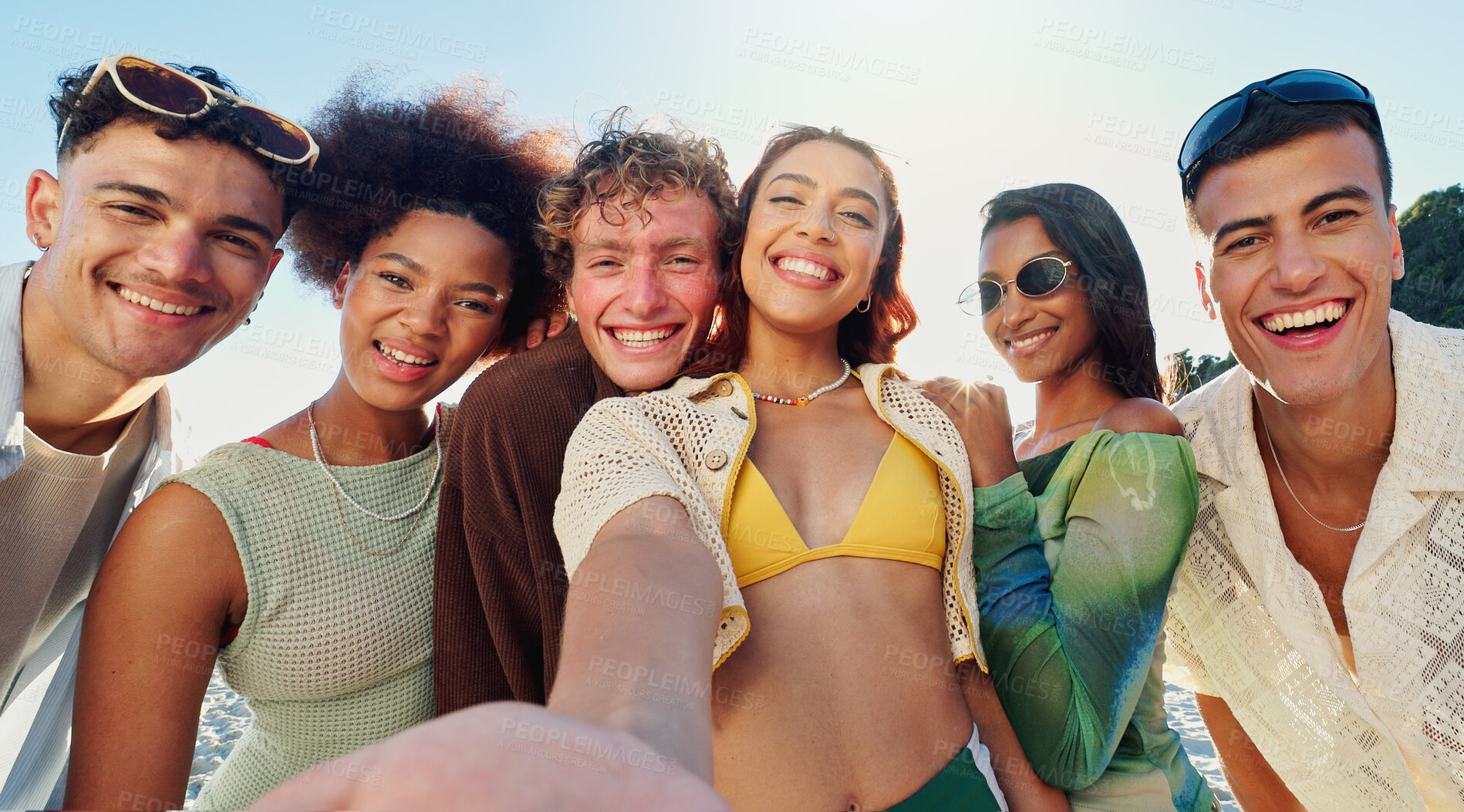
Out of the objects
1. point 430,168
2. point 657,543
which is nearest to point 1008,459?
point 657,543

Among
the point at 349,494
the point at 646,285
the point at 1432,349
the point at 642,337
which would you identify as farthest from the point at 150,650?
the point at 1432,349

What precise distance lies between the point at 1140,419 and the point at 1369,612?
143cm

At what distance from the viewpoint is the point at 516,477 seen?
2682 millimetres

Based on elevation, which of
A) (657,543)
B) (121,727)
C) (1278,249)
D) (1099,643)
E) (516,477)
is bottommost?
(121,727)

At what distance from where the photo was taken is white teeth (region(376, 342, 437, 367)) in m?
3.25

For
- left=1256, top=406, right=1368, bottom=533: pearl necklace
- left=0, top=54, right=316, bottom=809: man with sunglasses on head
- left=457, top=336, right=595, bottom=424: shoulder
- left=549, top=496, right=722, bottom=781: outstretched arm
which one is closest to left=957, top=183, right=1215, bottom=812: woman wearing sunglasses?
left=1256, top=406, right=1368, bottom=533: pearl necklace

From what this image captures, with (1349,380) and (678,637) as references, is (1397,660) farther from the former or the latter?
(678,637)

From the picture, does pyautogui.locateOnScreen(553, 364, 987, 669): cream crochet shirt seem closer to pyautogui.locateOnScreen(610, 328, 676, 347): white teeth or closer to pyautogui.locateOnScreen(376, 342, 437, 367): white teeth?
pyautogui.locateOnScreen(610, 328, 676, 347): white teeth

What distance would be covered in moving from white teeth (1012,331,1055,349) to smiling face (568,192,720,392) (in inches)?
50.1

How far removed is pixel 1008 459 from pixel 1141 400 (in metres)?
0.61

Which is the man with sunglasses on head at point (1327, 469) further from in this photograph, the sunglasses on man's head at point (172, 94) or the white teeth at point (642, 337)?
the sunglasses on man's head at point (172, 94)

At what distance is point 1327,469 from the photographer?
346cm

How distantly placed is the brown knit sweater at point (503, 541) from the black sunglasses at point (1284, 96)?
9.16ft

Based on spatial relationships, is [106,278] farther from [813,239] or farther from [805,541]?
[805,541]
